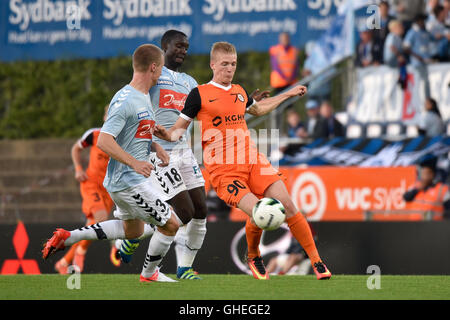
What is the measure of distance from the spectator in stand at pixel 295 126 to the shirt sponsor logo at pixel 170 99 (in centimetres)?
805

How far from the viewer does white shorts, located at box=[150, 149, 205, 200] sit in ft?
27.7

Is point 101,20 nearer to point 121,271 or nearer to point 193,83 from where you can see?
point 121,271

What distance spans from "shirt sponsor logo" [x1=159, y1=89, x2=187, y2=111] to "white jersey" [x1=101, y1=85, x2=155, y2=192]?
3.69 ft

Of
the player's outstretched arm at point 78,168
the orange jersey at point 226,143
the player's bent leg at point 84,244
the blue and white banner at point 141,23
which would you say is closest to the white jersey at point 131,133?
the orange jersey at point 226,143

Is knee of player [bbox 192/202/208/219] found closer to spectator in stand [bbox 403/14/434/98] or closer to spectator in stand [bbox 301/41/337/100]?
spectator in stand [bbox 403/14/434/98]

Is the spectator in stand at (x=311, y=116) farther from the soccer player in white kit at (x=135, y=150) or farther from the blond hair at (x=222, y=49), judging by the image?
the soccer player in white kit at (x=135, y=150)

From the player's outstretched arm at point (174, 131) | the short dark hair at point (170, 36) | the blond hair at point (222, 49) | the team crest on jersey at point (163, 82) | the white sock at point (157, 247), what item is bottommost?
the white sock at point (157, 247)

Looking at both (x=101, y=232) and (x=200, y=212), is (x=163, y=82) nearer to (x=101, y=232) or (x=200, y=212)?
(x=200, y=212)

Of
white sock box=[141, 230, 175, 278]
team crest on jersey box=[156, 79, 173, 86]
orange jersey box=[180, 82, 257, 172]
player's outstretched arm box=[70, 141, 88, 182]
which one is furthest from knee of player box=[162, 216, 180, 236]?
player's outstretched arm box=[70, 141, 88, 182]

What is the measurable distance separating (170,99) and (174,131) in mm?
841

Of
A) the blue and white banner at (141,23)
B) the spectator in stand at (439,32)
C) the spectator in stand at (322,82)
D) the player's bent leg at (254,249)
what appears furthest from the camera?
the spectator in stand at (322,82)

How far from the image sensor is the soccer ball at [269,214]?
7.63 meters

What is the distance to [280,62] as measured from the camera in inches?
690
